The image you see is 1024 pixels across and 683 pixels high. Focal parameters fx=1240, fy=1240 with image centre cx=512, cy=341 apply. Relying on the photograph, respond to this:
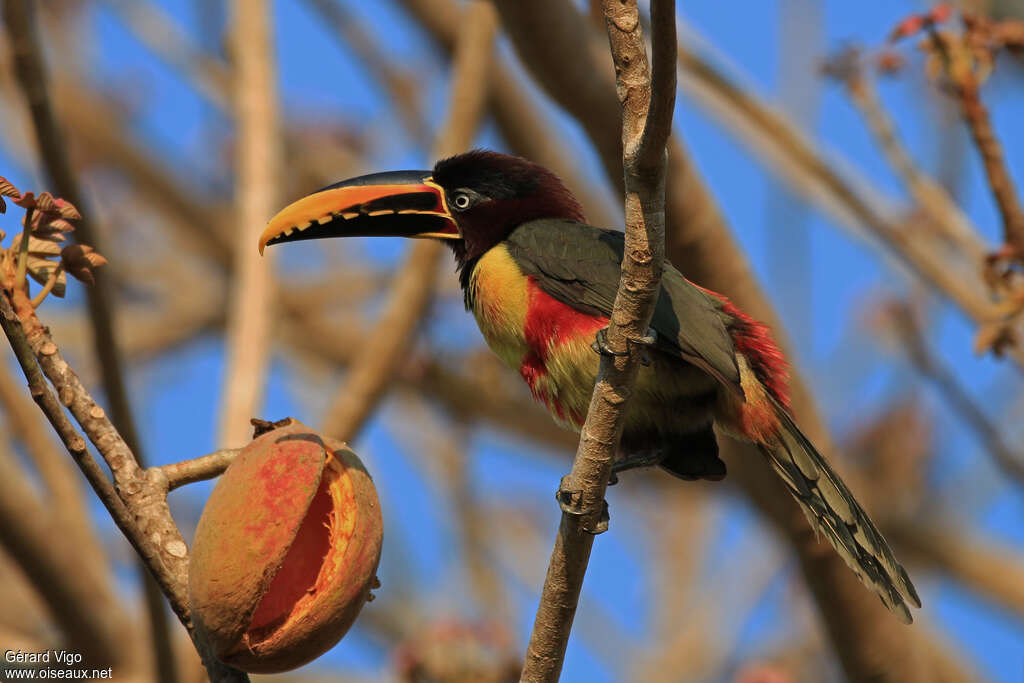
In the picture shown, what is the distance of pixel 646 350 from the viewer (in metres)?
3.21

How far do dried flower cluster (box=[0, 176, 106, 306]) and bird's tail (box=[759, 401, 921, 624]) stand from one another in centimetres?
191

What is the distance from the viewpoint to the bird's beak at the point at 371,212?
3.26 m

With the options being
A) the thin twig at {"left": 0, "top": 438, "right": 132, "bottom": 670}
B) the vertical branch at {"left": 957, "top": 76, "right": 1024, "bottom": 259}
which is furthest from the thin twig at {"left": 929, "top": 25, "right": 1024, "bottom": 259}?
the thin twig at {"left": 0, "top": 438, "right": 132, "bottom": 670}

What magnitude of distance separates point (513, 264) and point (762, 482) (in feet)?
4.81

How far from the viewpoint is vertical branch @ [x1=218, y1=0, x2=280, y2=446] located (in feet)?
12.7

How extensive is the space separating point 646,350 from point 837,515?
0.65 meters

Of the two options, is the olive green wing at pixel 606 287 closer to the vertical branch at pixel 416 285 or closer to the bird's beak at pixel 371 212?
the bird's beak at pixel 371 212

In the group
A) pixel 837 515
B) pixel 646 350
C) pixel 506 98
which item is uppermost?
pixel 506 98

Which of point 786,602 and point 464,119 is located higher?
point 464,119

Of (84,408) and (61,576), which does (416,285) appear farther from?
(84,408)

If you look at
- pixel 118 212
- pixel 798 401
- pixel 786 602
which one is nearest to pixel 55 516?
pixel 798 401

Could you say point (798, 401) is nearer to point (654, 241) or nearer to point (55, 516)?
point (654, 241)

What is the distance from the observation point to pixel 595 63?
11.7ft

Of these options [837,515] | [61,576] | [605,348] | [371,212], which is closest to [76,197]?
[371,212]
